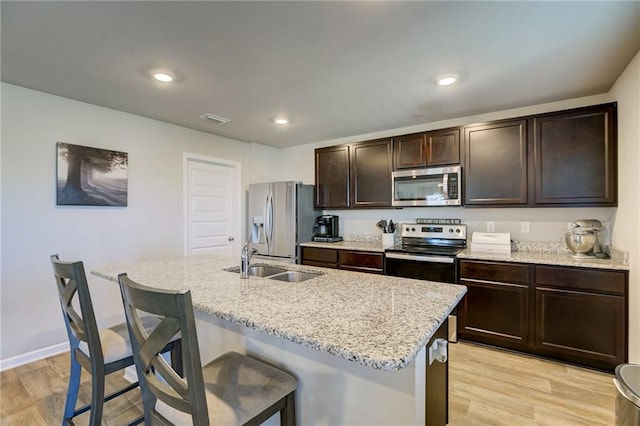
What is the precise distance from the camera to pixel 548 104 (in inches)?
117

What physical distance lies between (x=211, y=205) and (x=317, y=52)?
2.74 meters

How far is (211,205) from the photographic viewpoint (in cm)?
412

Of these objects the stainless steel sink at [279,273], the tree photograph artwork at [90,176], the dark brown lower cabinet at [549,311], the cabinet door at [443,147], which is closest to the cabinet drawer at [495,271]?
the dark brown lower cabinet at [549,311]

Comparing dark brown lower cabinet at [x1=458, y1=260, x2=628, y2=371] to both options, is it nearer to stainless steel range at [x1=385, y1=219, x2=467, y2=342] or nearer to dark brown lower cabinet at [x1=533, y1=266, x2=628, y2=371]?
dark brown lower cabinet at [x1=533, y1=266, x2=628, y2=371]

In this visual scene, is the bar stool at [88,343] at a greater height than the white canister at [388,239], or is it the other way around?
the white canister at [388,239]

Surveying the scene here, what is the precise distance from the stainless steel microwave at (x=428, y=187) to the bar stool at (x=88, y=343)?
8.92ft

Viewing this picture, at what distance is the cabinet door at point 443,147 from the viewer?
126 inches

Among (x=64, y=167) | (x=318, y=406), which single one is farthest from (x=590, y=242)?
(x=64, y=167)

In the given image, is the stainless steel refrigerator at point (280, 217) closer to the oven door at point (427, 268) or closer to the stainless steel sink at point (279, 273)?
the oven door at point (427, 268)

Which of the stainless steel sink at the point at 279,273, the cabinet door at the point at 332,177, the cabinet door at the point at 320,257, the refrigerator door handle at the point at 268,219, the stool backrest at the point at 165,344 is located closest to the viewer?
the stool backrest at the point at 165,344

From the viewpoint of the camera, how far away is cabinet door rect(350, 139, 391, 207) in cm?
367

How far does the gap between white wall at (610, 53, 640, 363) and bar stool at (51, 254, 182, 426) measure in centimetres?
300

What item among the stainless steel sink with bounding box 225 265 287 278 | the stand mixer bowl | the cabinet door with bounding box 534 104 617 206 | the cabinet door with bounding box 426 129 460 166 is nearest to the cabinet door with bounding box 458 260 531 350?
the stand mixer bowl

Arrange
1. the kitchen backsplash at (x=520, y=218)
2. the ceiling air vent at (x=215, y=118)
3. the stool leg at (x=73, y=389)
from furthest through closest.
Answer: the ceiling air vent at (x=215, y=118)
the kitchen backsplash at (x=520, y=218)
the stool leg at (x=73, y=389)
